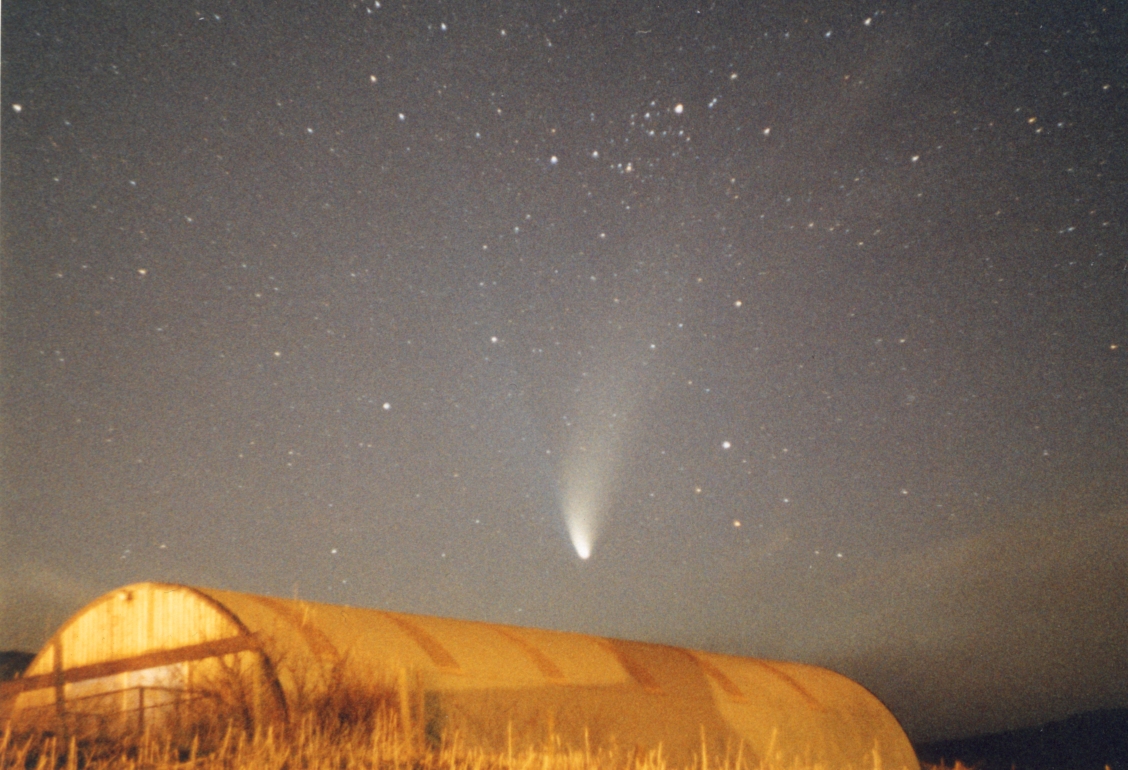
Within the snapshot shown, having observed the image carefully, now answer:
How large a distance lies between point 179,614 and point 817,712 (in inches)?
500

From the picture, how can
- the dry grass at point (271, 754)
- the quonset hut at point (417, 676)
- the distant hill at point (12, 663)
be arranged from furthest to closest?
the distant hill at point (12, 663) → the quonset hut at point (417, 676) → the dry grass at point (271, 754)

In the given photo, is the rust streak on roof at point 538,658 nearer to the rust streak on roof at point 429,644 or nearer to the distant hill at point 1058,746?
the rust streak on roof at point 429,644

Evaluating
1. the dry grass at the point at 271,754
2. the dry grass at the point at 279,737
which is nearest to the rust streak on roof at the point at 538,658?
the dry grass at the point at 279,737

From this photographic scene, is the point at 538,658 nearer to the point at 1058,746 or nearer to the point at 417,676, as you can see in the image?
the point at 417,676

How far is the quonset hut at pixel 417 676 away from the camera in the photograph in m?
11.6

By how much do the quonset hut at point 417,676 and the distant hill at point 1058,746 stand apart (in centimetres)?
4930

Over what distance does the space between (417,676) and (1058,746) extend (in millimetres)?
75771

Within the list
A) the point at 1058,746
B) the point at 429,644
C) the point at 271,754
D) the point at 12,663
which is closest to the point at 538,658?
the point at 429,644

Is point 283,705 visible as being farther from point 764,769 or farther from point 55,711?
point 764,769

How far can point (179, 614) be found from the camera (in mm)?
12641

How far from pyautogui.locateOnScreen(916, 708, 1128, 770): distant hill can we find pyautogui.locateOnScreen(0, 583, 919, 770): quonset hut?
1941 inches

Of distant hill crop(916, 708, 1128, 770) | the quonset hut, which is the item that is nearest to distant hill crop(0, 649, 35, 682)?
the quonset hut

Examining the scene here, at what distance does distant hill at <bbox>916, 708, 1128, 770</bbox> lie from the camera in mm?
64062

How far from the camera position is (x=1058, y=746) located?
7206cm
